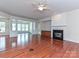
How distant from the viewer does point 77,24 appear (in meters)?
7.41

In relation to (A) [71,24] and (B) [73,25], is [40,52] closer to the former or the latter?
(B) [73,25]

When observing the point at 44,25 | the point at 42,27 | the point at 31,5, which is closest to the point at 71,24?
the point at 31,5

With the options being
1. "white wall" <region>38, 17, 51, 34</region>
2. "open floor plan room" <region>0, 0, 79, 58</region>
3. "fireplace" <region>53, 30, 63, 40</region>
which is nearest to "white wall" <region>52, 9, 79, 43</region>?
"open floor plan room" <region>0, 0, 79, 58</region>

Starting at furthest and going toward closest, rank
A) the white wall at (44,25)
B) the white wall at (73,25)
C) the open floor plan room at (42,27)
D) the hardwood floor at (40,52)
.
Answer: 1. the white wall at (44,25)
2. the white wall at (73,25)
3. the open floor plan room at (42,27)
4. the hardwood floor at (40,52)

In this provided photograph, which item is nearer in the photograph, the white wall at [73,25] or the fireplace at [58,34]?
the white wall at [73,25]

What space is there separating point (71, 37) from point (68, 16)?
1728 millimetres

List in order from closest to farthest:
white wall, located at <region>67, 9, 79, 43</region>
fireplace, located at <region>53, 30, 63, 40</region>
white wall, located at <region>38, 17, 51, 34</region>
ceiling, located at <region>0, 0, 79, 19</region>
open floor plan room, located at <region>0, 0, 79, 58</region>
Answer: open floor plan room, located at <region>0, 0, 79, 58</region>, ceiling, located at <region>0, 0, 79, 19</region>, white wall, located at <region>67, 9, 79, 43</region>, fireplace, located at <region>53, 30, 63, 40</region>, white wall, located at <region>38, 17, 51, 34</region>

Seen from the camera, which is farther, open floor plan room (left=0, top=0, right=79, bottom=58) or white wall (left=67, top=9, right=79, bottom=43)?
white wall (left=67, top=9, right=79, bottom=43)

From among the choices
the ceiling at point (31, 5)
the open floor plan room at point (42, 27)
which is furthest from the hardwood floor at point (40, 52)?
the ceiling at point (31, 5)

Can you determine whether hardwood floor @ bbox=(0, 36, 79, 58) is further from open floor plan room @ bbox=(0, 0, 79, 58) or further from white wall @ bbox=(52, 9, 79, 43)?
white wall @ bbox=(52, 9, 79, 43)

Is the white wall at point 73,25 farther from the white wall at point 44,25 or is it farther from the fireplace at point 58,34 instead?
the white wall at point 44,25

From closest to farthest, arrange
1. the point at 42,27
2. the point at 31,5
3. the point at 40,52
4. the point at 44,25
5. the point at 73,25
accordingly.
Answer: the point at 40,52
the point at 31,5
the point at 73,25
the point at 44,25
the point at 42,27

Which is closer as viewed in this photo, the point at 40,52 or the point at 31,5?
the point at 40,52

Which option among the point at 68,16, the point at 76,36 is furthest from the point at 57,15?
the point at 76,36
